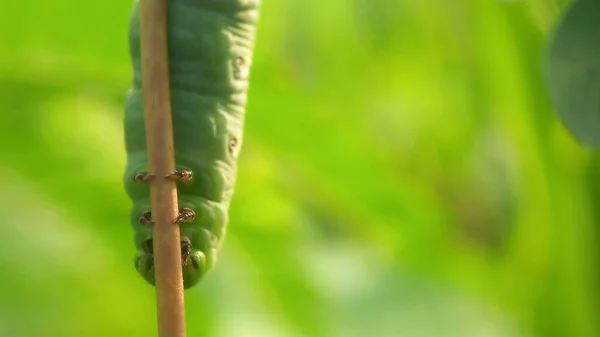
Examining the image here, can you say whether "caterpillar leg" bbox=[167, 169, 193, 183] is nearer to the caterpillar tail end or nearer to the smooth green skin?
the caterpillar tail end

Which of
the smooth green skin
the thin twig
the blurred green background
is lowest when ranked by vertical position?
the thin twig

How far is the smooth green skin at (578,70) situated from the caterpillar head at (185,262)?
38cm

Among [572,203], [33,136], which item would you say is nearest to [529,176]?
[572,203]

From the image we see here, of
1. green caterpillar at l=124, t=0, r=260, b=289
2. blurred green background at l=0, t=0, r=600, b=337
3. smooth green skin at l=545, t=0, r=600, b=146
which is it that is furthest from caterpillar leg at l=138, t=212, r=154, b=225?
blurred green background at l=0, t=0, r=600, b=337

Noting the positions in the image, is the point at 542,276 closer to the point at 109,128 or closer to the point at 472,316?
the point at 472,316

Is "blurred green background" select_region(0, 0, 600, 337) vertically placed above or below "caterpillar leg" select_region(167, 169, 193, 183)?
above

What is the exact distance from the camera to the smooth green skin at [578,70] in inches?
24.2

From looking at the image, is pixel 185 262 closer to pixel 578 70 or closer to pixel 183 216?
pixel 183 216

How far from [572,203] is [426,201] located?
1.12ft

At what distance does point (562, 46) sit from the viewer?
634 millimetres

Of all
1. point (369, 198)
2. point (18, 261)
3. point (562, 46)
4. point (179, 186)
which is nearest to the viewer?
point (179, 186)

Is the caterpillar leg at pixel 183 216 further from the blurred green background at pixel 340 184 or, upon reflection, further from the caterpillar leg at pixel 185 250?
the blurred green background at pixel 340 184

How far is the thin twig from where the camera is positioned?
36 cm

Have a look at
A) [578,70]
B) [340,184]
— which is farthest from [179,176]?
[340,184]
